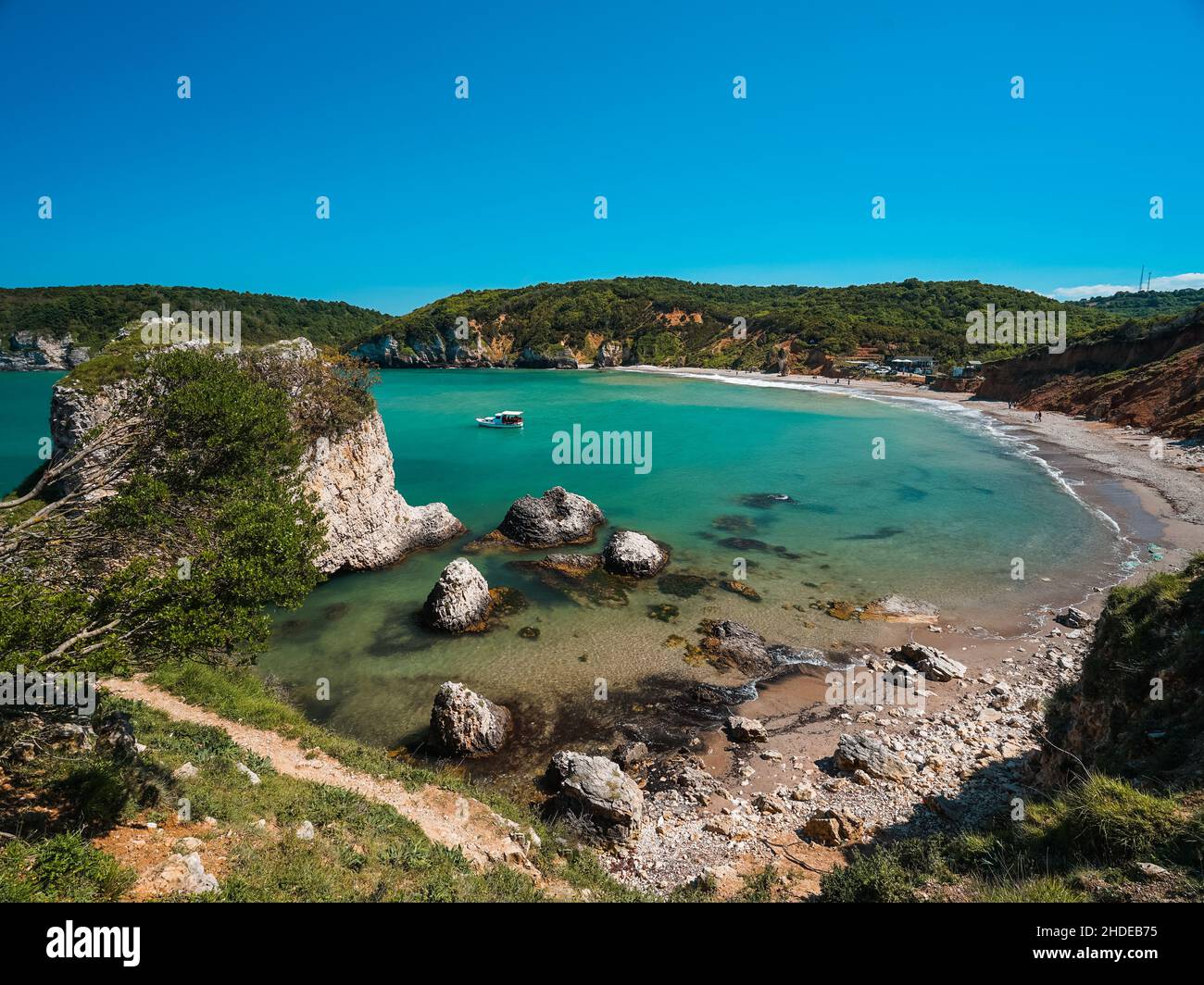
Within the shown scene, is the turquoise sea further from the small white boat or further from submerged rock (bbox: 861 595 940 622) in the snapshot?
the small white boat

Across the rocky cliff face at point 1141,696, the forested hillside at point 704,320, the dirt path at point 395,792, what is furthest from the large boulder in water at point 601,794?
the forested hillside at point 704,320

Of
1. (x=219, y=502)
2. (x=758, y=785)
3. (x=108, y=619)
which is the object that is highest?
(x=219, y=502)

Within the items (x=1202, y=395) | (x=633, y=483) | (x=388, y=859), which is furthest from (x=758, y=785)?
(x=1202, y=395)

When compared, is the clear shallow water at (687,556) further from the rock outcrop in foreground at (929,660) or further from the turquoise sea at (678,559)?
the rock outcrop in foreground at (929,660)

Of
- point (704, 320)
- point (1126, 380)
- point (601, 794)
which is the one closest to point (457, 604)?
point (601, 794)

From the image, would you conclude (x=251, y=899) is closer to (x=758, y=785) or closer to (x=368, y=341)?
(x=758, y=785)

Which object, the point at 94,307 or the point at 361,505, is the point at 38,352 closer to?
the point at 94,307

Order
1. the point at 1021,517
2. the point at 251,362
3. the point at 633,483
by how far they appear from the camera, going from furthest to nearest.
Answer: the point at 633,483
the point at 1021,517
the point at 251,362

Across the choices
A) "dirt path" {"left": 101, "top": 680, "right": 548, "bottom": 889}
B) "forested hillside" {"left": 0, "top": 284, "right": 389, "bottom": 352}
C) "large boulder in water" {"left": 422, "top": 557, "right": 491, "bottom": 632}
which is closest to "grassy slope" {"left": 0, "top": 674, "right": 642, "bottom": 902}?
"dirt path" {"left": 101, "top": 680, "right": 548, "bottom": 889}

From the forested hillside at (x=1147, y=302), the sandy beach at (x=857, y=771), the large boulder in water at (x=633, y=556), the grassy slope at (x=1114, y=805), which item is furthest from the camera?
the forested hillside at (x=1147, y=302)
